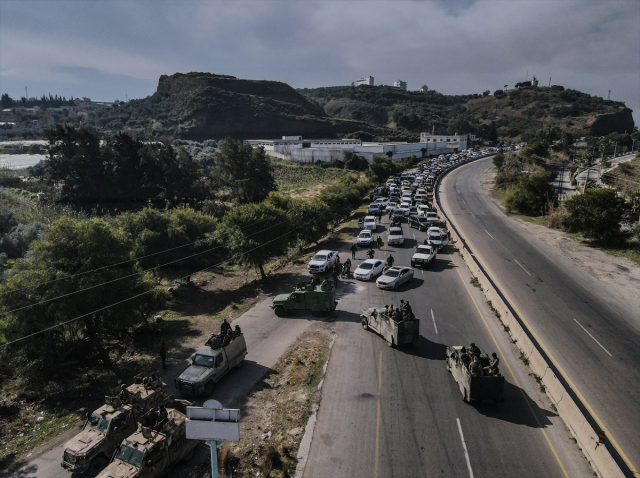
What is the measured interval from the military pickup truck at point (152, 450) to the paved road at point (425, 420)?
3.78 meters

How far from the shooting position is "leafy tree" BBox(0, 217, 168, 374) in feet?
51.2

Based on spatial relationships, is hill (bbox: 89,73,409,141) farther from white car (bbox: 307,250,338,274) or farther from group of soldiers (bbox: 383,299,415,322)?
group of soldiers (bbox: 383,299,415,322)

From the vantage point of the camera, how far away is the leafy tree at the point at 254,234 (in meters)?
27.6

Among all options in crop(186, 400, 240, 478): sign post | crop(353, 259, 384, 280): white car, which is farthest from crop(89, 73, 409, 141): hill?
crop(186, 400, 240, 478): sign post

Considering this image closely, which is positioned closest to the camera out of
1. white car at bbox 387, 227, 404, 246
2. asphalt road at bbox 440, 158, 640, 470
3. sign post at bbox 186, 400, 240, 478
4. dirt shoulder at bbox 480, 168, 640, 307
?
sign post at bbox 186, 400, 240, 478

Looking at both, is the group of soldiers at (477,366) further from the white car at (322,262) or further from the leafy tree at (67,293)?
the white car at (322,262)

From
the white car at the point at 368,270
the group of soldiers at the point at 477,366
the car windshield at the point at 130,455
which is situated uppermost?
the group of soldiers at the point at 477,366

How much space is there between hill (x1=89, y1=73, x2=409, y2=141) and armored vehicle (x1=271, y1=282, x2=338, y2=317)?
13292 cm

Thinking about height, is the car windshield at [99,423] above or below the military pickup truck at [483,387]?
below

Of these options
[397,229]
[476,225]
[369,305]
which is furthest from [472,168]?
[369,305]

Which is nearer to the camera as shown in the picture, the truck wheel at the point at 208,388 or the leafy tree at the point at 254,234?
the truck wheel at the point at 208,388

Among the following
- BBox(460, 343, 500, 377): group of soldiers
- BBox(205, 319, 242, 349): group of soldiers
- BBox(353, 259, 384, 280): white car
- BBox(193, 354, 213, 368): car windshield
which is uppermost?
BBox(460, 343, 500, 377): group of soldiers

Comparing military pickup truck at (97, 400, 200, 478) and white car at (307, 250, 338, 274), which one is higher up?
military pickup truck at (97, 400, 200, 478)

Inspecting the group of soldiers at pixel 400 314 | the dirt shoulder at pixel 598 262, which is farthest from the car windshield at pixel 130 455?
the dirt shoulder at pixel 598 262
